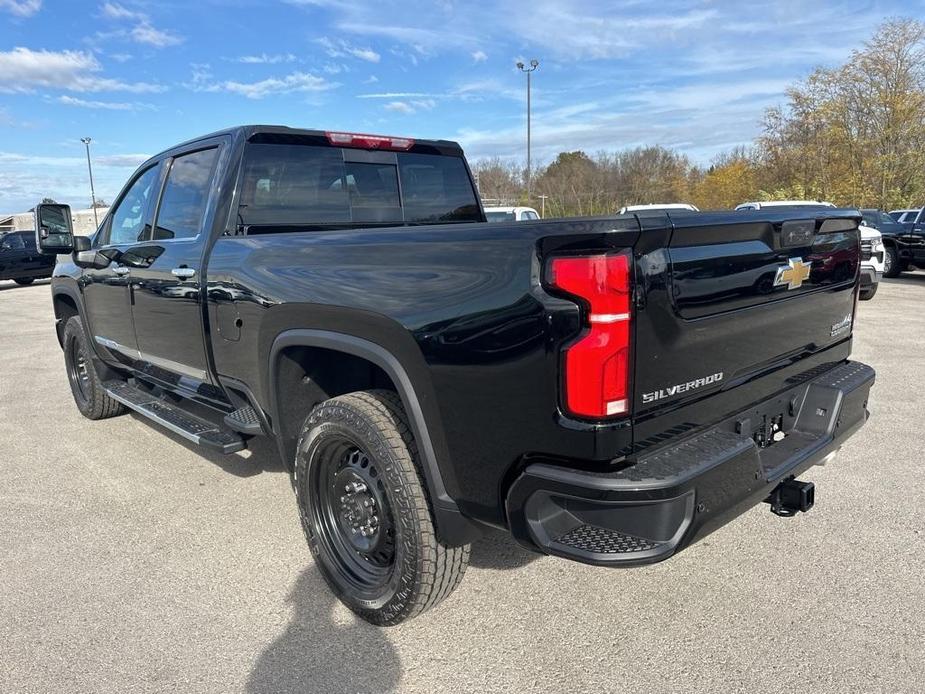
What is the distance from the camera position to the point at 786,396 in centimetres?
267

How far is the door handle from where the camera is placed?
3474 millimetres

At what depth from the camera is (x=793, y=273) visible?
8.32ft

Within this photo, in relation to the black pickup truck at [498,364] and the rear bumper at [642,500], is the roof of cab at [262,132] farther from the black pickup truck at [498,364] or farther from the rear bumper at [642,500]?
the rear bumper at [642,500]

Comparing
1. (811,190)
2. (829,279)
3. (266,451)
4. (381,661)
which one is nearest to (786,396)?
(829,279)

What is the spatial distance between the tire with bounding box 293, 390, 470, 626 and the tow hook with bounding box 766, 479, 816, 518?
118 centimetres

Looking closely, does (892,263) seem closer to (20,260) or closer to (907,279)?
(907,279)

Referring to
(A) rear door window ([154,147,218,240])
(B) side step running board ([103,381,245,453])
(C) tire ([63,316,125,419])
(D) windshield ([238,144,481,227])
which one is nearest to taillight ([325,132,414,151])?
(D) windshield ([238,144,481,227])

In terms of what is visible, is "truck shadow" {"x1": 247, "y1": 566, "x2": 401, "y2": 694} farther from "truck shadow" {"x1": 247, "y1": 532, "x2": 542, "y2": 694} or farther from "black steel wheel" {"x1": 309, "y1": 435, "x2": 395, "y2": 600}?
"black steel wheel" {"x1": 309, "y1": 435, "x2": 395, "y2": 600}

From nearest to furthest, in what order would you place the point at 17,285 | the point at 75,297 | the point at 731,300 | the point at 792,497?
the point at 731,300 < the point at 792,497 < the point at 75,297 < the point at 17,285

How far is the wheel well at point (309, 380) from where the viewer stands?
293cm

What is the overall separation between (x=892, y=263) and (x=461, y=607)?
16537mm

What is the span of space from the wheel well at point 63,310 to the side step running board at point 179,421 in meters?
1.06

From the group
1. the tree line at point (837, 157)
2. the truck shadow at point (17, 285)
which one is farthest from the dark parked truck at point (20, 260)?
the tree line at point (837, 157)

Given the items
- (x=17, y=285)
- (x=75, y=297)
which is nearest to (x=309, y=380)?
(x=75, y=297)
